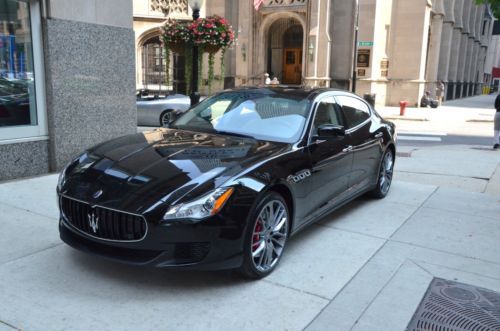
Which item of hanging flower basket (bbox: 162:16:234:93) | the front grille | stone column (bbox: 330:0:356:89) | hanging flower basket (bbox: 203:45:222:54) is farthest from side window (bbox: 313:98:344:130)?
stone column (bbox: 330:0:356:89)

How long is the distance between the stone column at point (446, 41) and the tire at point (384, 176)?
37.8 meters

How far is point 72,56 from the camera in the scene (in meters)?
7.34

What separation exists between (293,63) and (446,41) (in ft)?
55.2

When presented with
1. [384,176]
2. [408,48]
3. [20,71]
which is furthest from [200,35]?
[408,48]

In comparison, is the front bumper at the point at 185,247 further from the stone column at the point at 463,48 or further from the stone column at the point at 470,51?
the stone column at the point at 470,51

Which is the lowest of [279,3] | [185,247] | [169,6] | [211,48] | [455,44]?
[185,247]

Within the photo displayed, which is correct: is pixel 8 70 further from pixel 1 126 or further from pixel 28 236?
pixel 28 236

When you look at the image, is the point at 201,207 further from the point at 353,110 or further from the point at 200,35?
the point at 200,35

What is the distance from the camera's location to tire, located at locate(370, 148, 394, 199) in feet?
21.9

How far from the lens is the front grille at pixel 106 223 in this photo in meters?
3.47

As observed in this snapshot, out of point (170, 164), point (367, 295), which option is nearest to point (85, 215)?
point (170, 164)

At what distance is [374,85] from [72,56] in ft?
80.1

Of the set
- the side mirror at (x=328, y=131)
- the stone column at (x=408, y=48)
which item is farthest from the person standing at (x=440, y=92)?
the side mirror at (x=328, y=131)

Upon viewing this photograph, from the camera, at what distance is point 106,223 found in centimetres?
356
